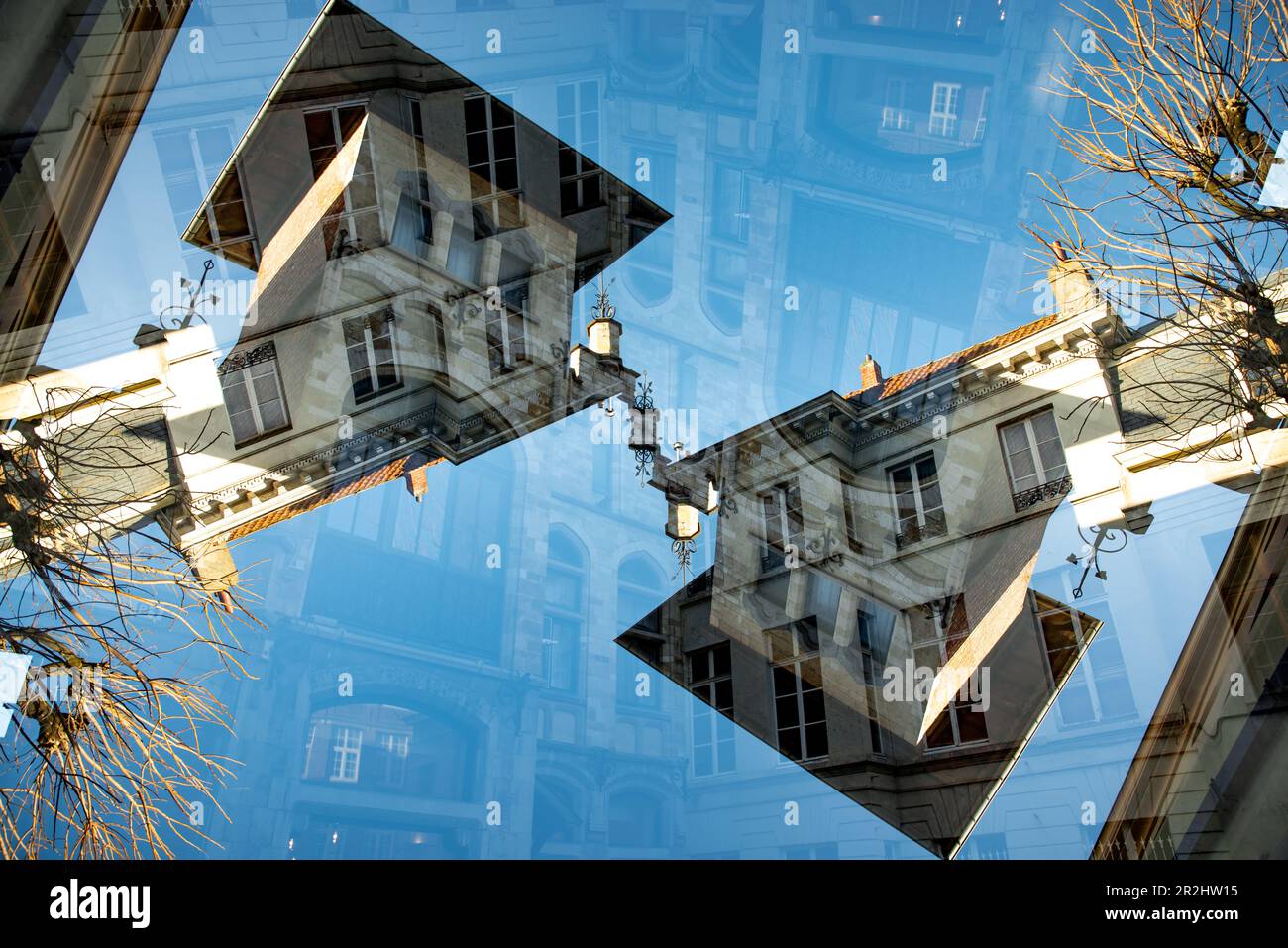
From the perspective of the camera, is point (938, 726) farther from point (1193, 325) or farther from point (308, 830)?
point (308, 830)

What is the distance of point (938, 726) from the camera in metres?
9.73

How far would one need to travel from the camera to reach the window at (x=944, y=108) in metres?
9.30

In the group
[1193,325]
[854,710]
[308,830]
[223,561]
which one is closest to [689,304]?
[854,710]

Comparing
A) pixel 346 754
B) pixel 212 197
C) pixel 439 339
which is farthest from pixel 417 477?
pixel 212 197

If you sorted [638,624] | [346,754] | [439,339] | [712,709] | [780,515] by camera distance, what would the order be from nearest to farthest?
1. [439,339]
2. [780,515]
3. [712,709]
4. [638,624]
5. [346,754]

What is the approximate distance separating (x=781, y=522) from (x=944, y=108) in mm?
5043

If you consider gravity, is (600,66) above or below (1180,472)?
above

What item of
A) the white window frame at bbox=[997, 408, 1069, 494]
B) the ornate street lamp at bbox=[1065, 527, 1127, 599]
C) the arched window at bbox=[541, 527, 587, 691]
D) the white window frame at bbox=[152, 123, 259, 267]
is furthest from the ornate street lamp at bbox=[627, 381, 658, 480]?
the arched window at bbox=[541, 527, 587, 691]

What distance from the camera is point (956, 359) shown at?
34.7 ft

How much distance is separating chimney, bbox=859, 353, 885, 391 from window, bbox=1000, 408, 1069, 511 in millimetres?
1839

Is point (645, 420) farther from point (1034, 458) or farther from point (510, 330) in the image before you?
point (1034, 458)

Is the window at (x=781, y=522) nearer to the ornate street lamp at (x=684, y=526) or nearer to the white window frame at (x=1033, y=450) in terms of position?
the ornate street lamp at (x=684, y=526)

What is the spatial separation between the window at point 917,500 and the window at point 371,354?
6211 millimetres

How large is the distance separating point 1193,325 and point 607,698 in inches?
450
